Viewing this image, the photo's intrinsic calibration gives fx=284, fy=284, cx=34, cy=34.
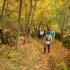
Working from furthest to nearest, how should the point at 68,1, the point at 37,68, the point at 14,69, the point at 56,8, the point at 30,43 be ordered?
the point at 56,8, the point at 68,1, the point at 30,43, the point at 37,68, the point at 14,69

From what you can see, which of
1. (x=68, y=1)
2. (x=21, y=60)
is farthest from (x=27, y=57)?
(x=68, y=1)

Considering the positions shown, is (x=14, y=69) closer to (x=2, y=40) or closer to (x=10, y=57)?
(x=10, y=57)

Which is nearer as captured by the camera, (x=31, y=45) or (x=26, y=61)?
(x=26, y=61)

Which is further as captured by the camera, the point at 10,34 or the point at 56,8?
the point at 56,8

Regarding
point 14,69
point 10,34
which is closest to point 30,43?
point 10,34

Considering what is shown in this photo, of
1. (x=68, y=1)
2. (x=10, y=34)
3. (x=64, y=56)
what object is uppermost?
(x=68, y=1)

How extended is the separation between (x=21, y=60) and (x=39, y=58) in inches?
119

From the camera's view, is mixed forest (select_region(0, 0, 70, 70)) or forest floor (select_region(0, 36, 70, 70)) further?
mixed forest (select_region(0, 0, 70, 70))

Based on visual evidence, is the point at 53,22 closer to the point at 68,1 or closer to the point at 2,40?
the point at 68,1

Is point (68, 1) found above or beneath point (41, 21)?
above

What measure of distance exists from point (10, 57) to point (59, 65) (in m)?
3.11

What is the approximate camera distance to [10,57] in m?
17.5

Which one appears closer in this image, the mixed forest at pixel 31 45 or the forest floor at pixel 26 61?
the forest floor at pixel 26 61

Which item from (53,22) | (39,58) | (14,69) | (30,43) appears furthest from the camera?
(53,22)
